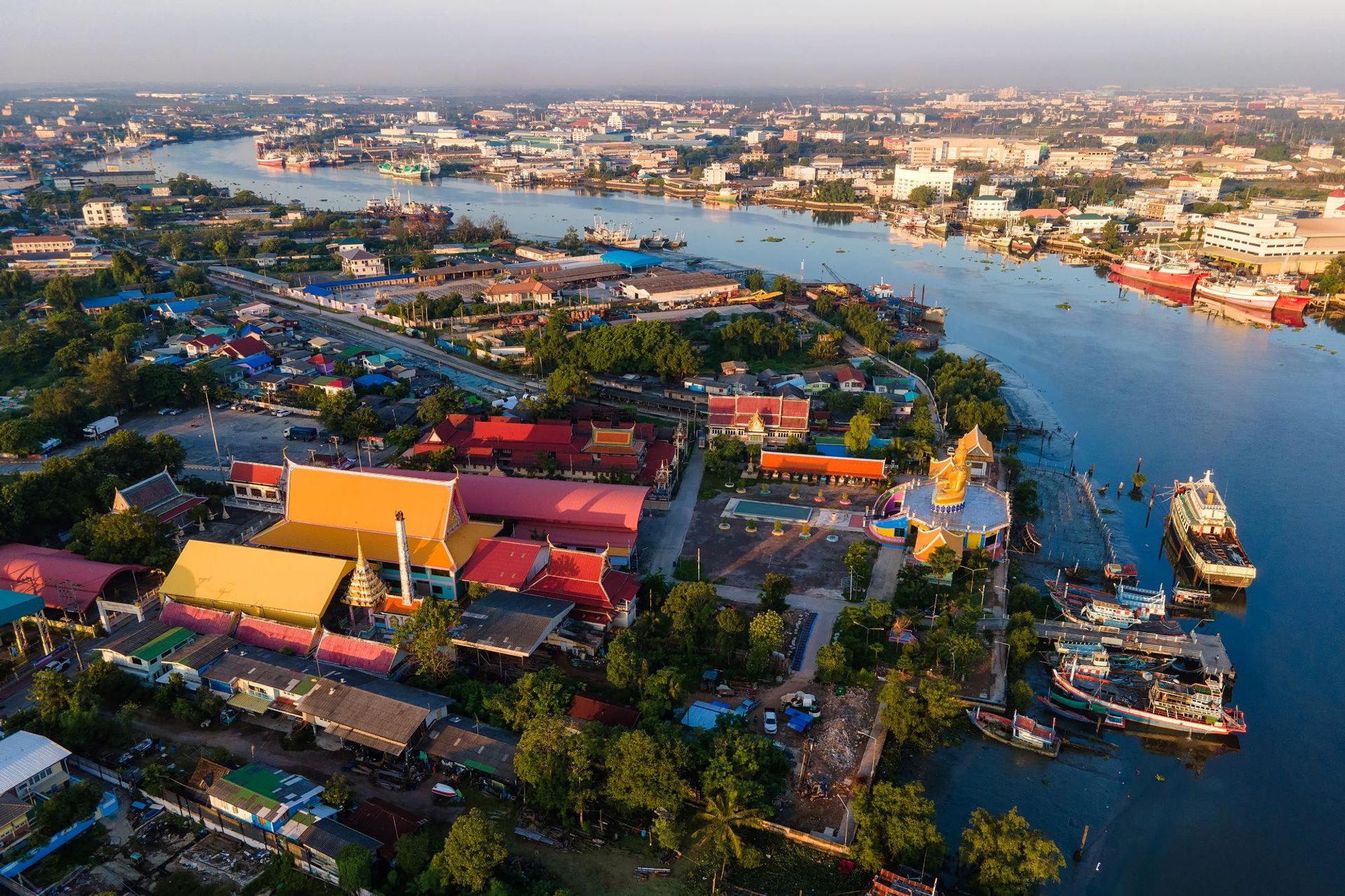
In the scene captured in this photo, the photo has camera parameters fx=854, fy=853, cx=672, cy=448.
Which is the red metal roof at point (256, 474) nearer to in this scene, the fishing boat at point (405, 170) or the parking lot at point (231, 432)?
the parking lot at point (231, 432)

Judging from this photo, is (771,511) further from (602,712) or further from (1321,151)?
(1321,151)

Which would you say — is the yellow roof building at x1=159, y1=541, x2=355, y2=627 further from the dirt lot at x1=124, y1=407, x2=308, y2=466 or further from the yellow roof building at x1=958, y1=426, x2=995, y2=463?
the yellow roof building at x1=958, y1=426, x2=995, y2=463

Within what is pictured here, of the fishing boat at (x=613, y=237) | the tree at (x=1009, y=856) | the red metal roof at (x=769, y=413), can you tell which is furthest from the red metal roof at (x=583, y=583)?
the fishing boat at (x=613, y=237)

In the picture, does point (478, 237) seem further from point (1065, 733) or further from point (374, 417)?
point (1065, 733)

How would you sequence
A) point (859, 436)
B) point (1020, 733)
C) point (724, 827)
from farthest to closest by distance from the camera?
point (859, 436)
point (1020, 733)
point (724, 827)

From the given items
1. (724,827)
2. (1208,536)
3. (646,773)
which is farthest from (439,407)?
(1208,536)

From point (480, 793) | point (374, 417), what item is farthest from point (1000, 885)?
point (374, 417)

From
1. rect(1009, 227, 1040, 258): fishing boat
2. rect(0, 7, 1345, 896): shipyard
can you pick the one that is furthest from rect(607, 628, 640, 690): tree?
rect(1009, 227, 1040, 258): fishing boat
